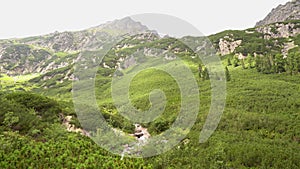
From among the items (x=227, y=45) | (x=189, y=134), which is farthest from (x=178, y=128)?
(x=227, y=45)

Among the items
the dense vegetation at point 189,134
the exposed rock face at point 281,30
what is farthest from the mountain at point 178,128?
the exposed rock face at point 281,30

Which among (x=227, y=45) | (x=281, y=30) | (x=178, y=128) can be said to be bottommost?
(x=178, y=128)

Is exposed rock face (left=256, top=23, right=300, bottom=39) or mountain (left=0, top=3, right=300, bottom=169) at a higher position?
exposed rock face (left=256, top=23, right=300, bottom=39)

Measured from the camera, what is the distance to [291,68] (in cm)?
5700

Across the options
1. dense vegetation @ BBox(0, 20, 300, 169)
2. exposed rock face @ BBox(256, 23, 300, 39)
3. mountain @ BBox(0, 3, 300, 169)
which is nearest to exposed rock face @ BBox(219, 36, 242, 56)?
exposed rock face @ BBox(256, 23, 300, 39)

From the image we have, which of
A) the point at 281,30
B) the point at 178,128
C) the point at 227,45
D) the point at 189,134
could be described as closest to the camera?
the point at 189,134

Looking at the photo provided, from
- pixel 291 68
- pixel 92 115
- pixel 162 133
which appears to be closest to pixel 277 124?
pixel 162 133

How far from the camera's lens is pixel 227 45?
107 metres

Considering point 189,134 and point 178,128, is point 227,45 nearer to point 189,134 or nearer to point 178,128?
point 178,128

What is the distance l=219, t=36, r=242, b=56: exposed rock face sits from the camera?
343 ft

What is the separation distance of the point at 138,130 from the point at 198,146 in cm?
1054

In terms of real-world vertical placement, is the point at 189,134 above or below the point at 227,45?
below

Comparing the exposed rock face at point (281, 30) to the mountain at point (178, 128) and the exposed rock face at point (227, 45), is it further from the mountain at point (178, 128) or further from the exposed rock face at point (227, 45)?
the mountain at point (178, 128)

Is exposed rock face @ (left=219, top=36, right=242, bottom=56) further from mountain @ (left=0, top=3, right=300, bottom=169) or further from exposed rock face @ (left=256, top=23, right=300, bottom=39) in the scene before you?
mountain @ (left=0, top=3, right=300, bottom=169)
